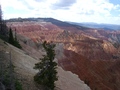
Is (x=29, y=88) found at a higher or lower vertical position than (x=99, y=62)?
higher

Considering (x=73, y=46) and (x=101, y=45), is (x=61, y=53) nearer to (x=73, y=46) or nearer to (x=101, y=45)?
(x=73, y=46)

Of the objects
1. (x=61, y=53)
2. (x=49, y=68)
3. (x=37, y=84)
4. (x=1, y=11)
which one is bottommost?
(x=61, y=53)

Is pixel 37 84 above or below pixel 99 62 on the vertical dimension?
above

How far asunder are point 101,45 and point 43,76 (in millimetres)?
167724

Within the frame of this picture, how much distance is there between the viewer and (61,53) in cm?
11119

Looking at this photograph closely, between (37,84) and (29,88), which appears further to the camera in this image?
(37,84)

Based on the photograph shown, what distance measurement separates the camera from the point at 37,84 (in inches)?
980

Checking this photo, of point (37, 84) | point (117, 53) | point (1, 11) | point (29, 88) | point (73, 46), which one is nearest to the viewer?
point (29, 88)

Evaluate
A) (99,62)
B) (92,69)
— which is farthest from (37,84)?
(99,62)

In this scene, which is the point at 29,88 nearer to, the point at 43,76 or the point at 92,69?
the point at 43,76

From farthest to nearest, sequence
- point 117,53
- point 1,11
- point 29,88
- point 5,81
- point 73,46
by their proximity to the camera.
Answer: point 117,53 < point 73,46 < point 1,11 < point 29,88 < point 5,81

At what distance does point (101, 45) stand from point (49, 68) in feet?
550

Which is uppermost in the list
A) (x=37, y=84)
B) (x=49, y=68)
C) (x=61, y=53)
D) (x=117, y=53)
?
(x=49, y=68)

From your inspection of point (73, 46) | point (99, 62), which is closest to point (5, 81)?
point (99, 62)
